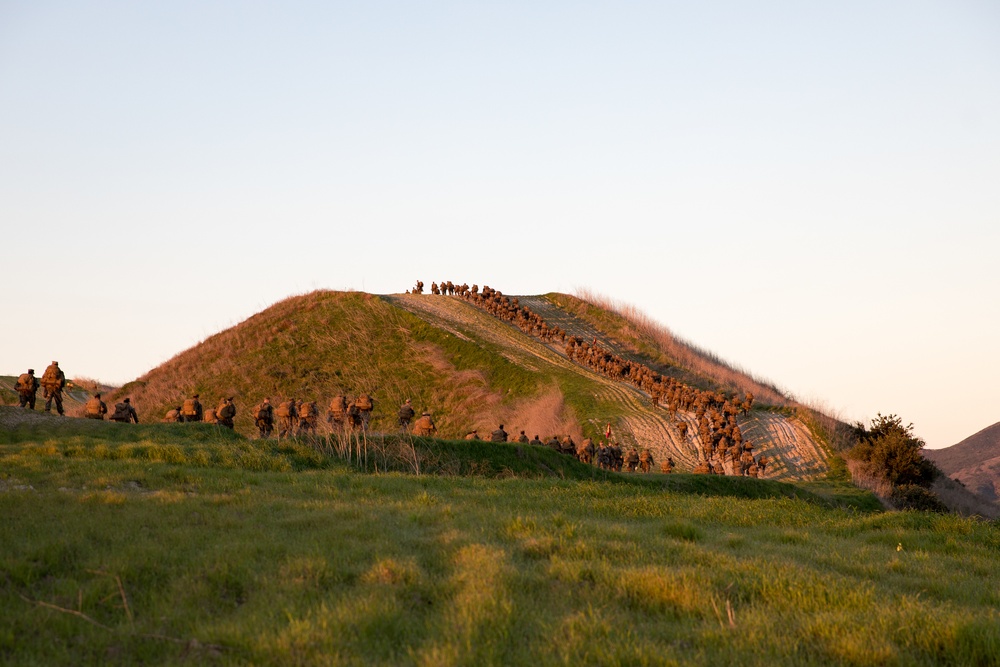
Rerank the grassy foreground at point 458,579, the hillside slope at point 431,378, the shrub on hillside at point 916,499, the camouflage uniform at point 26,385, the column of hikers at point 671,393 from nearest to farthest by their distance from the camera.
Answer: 1. the grassy foreground at point 458,579
2. the camouflage uniform at point 26,385
3. the shrub on hillside at point 916,499
4. the column of hikers at point 671,393
5. the hillside slope at point 431,378

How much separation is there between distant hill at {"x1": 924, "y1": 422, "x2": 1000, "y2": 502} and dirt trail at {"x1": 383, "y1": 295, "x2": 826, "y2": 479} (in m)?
11.4

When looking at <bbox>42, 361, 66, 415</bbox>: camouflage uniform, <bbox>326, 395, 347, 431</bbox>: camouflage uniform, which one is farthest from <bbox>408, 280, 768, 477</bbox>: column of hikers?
<bbox>42, 361, 66, 415</bbox>: camouflage uniform

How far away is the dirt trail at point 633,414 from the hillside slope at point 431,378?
0.11 meters

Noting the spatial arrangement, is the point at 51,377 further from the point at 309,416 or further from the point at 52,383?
the point at 309,416

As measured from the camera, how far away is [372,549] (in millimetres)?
9805

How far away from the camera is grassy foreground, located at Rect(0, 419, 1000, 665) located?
271 inches

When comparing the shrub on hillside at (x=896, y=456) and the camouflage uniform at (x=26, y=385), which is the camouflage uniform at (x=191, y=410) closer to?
the camouflage uniform at (x=26, y=385)

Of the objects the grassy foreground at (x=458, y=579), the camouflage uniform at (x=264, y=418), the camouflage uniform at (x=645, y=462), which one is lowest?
the grassy foreground at (x=458, y=579)

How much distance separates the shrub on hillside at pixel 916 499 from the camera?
3106 cm

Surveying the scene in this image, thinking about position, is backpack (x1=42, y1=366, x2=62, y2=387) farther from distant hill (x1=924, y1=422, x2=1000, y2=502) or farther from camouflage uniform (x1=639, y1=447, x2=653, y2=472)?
distant hill (x1=924, y1=422, x2=1000, y2=502)

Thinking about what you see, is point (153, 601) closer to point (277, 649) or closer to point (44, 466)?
point (277, 649)

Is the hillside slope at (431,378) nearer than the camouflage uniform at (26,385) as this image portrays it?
No

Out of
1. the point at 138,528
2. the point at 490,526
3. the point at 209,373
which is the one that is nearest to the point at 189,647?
the point at 138,528

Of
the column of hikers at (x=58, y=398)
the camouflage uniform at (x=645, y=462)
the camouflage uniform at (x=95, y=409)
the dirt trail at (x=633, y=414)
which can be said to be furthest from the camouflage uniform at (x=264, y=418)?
the dirt trail at (x=633, y=414)
